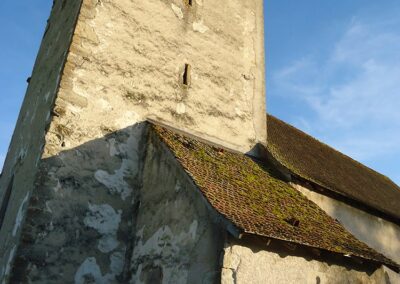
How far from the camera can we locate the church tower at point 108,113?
6.99 m

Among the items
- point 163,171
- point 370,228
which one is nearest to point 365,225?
point 370,228

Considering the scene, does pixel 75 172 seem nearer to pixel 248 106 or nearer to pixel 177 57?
pixel 177 57

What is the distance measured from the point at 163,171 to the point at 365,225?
656cm

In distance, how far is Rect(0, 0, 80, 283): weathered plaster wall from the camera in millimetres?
7212

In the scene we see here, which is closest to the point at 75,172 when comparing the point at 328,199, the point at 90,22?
the point at 90,22

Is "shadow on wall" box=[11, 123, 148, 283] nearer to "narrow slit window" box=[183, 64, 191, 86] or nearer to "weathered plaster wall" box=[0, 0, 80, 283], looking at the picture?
"weathered plaster wall" box=[0, 0, 80, 283]

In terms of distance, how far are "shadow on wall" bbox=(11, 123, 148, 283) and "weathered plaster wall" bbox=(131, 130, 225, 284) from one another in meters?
0.32

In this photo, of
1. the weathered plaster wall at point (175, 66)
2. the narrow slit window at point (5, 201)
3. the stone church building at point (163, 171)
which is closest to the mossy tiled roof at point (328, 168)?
the stone church building at point (163, 171)

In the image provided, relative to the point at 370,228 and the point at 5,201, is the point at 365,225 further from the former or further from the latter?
the point at 5,201

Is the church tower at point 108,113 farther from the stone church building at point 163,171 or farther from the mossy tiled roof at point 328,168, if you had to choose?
the mossy tiled roof at point 328,168

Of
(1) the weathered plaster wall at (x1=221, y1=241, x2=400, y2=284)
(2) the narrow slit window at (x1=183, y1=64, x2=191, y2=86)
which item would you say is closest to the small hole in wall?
(2) the narrow slit window at (x1=183, y1=64, x2=191, y2=86)

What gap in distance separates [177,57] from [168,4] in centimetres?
137

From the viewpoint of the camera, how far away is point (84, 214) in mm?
7254

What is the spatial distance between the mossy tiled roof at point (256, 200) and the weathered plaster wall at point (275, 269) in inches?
12.6
